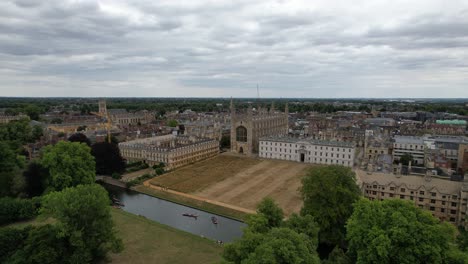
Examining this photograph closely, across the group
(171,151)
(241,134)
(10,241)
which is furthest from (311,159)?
(10,241)

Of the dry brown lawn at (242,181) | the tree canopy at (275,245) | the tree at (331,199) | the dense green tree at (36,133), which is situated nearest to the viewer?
the tree canopy at (275,245)

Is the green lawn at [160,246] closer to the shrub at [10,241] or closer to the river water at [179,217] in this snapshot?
the river water at [179,217]

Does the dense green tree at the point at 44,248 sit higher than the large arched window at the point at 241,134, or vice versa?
the large arched window at the point at 241,134

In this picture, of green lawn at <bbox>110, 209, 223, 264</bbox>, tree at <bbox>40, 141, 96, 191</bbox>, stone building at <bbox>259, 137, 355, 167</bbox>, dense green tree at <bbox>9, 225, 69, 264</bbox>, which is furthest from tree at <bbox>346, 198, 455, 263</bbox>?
stone building at <bbox>259, 137, 355, 167</bbox>

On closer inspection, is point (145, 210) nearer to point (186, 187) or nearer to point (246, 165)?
point (186, 187)

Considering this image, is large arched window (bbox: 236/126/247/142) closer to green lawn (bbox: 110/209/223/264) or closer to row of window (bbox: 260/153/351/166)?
row of window (bbox: 260/153/351/166)

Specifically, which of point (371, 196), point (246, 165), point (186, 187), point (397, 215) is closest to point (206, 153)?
point (246, 165)

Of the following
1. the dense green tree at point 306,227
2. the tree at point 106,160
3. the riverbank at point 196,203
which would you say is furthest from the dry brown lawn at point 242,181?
the dense green tree at point 306,227
